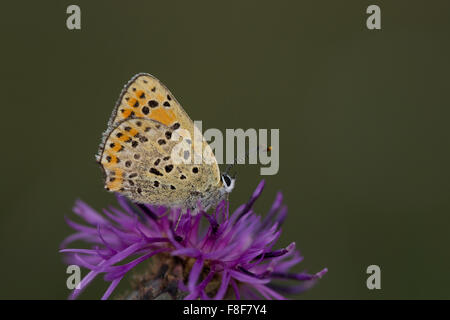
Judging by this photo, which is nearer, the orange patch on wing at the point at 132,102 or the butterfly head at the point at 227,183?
the orange patch on wing at the point at 132,102

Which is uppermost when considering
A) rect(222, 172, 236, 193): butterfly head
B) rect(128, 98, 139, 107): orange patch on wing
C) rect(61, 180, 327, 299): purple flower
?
rect(128, 98, 139, 107): orange patch on wing

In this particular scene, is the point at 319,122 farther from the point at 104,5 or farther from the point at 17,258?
the point at 17,258

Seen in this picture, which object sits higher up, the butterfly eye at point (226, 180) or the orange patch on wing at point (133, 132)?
the orange patch on wing at point (133, 132)

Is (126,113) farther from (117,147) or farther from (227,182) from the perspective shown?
(227,182)

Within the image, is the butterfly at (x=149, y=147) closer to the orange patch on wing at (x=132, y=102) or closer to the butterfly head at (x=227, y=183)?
the orange patch on wing at (x=132, y=102)

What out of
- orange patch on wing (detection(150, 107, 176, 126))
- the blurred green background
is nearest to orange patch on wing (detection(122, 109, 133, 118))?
orange patch on wing (detection(150, 107, 176, 126))

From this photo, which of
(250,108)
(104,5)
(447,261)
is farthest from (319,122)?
(104,5)

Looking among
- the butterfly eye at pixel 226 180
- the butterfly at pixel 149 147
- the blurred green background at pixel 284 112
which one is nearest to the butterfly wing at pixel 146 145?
the butterfly at pixel 149 147

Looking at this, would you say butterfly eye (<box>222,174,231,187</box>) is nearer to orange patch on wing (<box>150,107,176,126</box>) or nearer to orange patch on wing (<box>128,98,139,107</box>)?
orange patch on wing (<box>150,107,176,126</box>)
